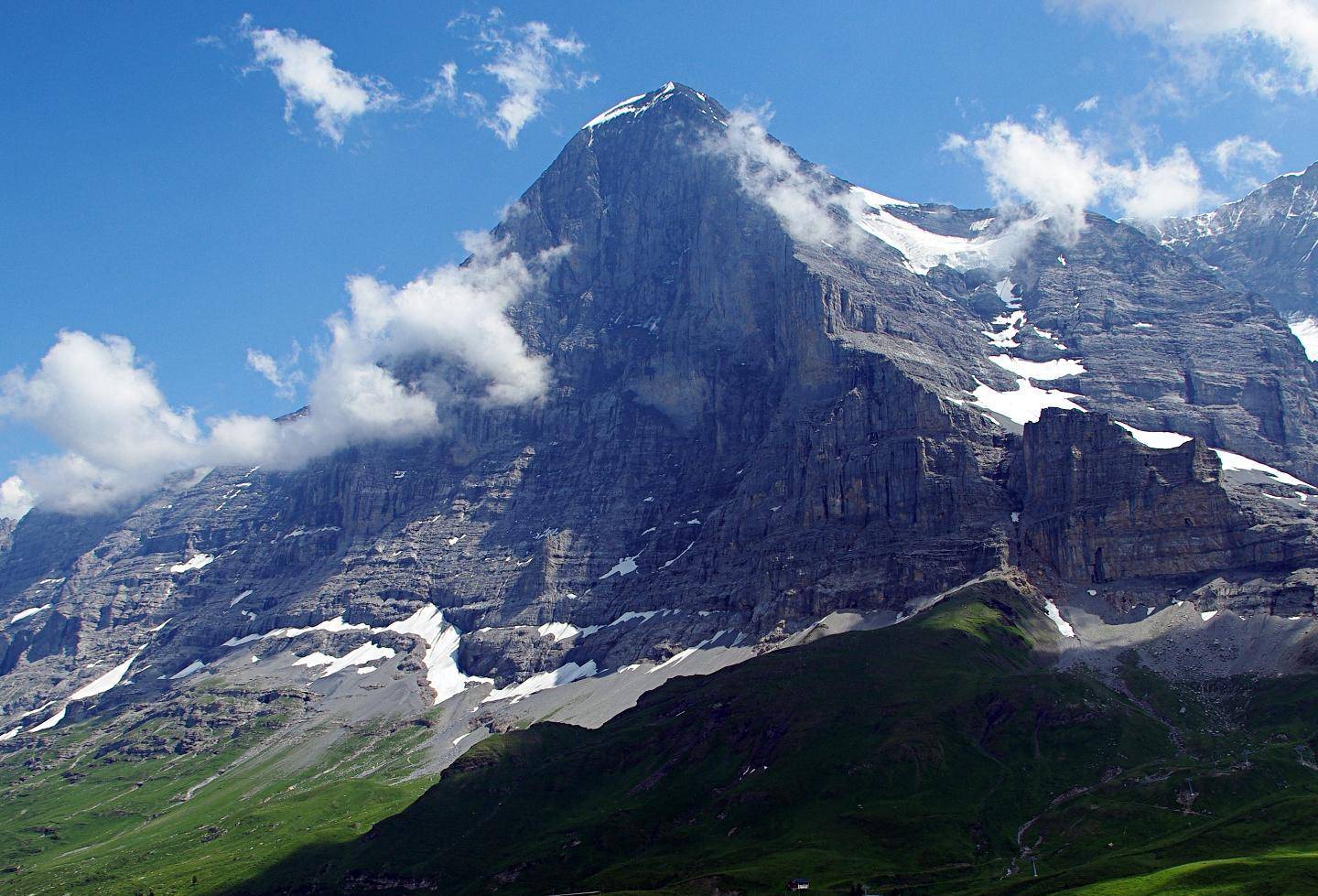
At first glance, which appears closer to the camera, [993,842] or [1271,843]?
[1271,843]

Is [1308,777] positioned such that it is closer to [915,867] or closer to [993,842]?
[993,842]

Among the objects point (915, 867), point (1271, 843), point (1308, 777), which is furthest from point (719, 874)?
point (1308, 777)

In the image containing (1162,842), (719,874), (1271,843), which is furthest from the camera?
(719,874)

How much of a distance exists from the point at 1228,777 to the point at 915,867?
6072 centimetres

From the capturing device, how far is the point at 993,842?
646ft

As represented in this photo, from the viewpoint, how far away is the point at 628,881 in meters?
199

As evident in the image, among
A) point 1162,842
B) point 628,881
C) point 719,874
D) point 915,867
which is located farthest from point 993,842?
point 628,881

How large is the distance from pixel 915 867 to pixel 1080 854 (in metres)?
26.1

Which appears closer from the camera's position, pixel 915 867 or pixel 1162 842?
pixel 1162 842

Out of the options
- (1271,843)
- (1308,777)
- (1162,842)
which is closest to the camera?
(1271,843)

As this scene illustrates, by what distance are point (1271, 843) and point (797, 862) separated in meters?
71.7

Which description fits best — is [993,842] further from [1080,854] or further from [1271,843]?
[1271,843]

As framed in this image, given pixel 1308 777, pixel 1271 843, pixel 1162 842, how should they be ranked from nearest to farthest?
1. pixel 1271 843
2. pixel 1162 842
3. pixel 1308 777

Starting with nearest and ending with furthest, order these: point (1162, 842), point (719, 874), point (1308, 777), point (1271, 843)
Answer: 1. point (1271, 843)
2. point (1162, 842)
3. point (719, 874)
4. point (1308, 777)
